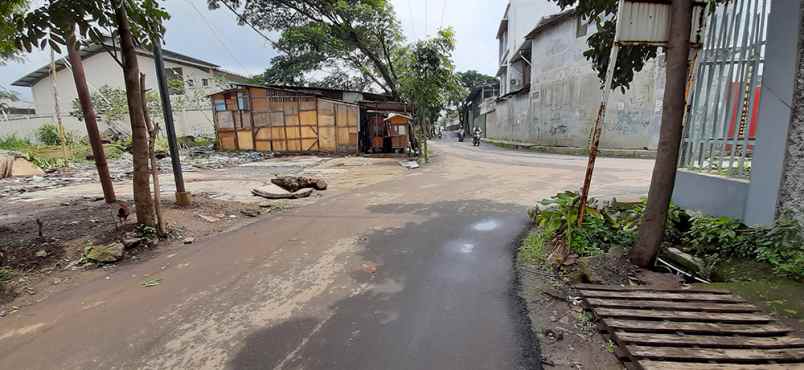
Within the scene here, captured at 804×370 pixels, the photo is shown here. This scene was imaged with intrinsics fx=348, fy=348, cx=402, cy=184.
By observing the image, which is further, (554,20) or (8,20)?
(554,20)

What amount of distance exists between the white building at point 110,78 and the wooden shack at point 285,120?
22.1 ft

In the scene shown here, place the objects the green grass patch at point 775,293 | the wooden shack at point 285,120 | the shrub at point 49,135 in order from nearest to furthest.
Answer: the green grass patch at point 775,293
the wooden shack at point 285,120
the shrub at point 49,135

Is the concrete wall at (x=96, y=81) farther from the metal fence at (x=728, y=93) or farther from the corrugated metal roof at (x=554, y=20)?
the metal fence at (x=728, y=93)

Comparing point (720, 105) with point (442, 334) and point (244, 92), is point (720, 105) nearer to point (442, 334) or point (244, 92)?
point (442, 334)

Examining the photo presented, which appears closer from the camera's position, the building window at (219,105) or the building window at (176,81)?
the building window at (219,105)

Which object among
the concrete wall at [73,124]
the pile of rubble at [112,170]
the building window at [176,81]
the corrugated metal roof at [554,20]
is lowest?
the pile of rubble at [112,170]

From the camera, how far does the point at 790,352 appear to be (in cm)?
221

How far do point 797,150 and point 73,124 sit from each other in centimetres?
3190

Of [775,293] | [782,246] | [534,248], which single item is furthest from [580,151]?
[775,293]

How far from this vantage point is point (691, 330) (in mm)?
2461

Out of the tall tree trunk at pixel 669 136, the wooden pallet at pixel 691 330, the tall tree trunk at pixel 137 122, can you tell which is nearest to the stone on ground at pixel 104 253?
the tall tree trunk at pixel 137 122

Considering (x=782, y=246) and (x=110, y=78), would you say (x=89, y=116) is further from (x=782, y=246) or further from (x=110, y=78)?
(x=110, y=78)

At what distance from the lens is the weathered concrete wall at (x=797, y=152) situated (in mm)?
3366

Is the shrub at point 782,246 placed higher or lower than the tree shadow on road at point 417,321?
higher
